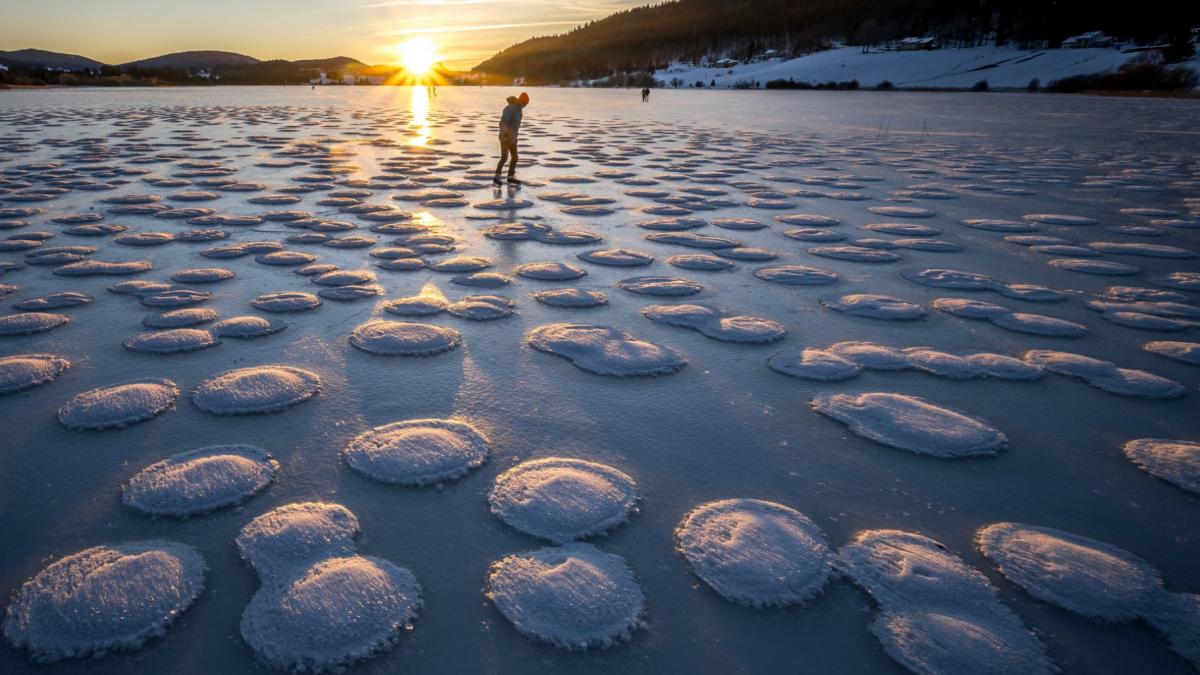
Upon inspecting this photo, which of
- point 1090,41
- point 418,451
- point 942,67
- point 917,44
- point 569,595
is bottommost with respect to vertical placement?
point 569,595

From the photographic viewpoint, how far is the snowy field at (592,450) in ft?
5.34

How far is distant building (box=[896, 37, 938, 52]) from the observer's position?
93.1 m

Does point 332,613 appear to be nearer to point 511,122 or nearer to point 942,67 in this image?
point 511,122

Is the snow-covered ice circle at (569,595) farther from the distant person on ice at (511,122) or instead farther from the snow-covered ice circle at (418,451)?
the distant person on ice at (511,122)

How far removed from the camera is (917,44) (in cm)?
9494

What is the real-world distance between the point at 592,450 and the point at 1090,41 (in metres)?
102

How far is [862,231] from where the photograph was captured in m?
6.42

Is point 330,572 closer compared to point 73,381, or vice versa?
point 330,572

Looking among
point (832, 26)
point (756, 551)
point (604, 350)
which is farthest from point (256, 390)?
point (832, 26)

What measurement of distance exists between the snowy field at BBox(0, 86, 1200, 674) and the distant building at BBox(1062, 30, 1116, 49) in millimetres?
92221

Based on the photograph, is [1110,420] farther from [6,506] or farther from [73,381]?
[73,381]

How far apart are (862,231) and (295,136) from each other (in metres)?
14.7

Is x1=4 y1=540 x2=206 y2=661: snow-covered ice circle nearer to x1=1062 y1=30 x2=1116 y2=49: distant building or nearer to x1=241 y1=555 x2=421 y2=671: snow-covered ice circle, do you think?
x1=241 y1=555 x2=421 y2=671: snow-covered ice circle

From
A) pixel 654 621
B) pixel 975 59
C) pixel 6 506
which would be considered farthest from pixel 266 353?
pixel 975 59
